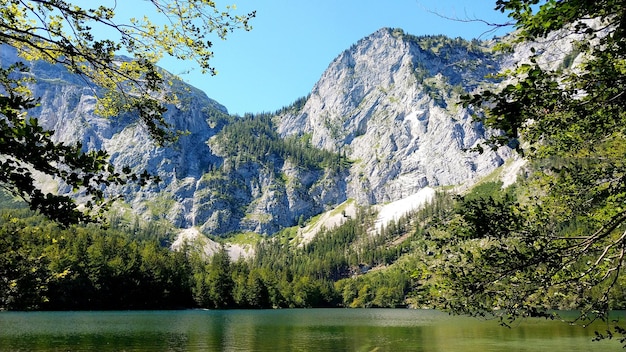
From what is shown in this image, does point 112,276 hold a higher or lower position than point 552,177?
lower

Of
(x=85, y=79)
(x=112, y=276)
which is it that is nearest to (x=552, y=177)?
(x=85, y=79)

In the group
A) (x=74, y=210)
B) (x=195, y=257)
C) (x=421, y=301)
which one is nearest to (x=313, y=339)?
(x=421, y=301)

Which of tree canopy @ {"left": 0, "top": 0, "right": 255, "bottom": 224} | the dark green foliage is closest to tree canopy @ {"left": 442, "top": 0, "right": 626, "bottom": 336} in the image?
tree canopy @ {"left": 0, "top": 0, "right": 255, "bottom": 224}

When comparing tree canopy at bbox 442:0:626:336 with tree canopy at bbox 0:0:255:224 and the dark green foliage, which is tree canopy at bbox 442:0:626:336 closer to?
tree canopy at bbox 0:0:255:224

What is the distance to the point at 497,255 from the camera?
8.90 metres

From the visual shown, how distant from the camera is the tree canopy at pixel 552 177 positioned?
6.05 metres

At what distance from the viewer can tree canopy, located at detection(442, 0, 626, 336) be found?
605 centimetres

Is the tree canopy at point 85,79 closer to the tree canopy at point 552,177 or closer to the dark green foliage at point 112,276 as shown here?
the tree canopy at point 552,177

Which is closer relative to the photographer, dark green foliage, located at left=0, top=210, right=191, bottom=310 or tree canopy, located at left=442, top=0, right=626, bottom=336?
tree canopy, located at left=442, top=0, right=626, bottom=336

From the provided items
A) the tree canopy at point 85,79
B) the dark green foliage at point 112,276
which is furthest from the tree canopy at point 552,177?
the dark green foliage at point 112,276

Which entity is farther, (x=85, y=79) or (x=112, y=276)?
(x=112, y=276)

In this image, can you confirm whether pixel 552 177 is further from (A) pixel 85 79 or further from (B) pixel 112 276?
(B) pixel 112 276

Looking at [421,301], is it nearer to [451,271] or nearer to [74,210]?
[451,271]

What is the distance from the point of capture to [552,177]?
12000 mm
